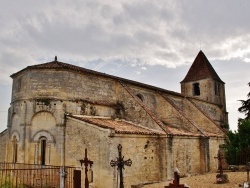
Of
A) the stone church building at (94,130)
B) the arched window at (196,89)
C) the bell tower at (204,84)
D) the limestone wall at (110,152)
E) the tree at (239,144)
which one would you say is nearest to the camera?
the limestone wall at (110,152)

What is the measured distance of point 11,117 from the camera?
17.9 meters

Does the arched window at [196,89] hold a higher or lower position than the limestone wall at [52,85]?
higher

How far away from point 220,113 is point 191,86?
5.05 m

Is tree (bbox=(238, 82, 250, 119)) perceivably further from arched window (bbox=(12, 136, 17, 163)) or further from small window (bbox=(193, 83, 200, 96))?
arched window (bbox=(12, 136, 17, 163))

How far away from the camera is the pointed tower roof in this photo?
3638cm

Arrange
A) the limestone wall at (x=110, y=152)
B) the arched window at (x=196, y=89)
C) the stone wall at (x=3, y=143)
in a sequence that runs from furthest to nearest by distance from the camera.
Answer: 1. the arched window at (x=196, y=89)
2. the stone wall at (x=3, y=143)
3. the limestone wall at (x=110, y=152)

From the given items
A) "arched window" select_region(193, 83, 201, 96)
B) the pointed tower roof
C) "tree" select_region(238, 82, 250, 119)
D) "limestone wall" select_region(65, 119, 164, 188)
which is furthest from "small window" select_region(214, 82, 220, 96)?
"limestone wall" select_region(65, 119, 164, 188)

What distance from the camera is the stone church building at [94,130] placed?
1489cm

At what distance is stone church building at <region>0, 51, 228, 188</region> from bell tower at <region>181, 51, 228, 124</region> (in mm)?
15221

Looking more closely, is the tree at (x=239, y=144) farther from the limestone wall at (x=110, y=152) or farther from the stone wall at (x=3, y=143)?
the stone wall at (x=3, y=143)

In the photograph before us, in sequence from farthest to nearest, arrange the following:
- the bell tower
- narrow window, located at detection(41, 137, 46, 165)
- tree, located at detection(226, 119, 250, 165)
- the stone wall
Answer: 1. the bell tower
2. the stone wall
3. tree, located at detection(226, 119, 250, 165)
4. narrow window, located at detection(41, 137, 46, 165)

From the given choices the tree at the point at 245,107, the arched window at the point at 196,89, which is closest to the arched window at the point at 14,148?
the tree at the point at 245,107

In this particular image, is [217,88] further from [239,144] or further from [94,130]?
[94,130]

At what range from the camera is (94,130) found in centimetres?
1484
